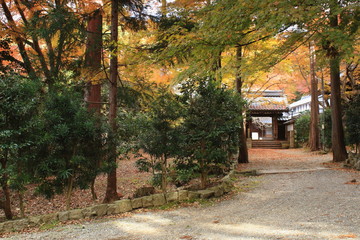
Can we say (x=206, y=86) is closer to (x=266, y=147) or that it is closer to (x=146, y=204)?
(x=146, y=204)

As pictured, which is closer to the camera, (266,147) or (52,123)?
(52,123)

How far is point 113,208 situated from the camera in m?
5.43

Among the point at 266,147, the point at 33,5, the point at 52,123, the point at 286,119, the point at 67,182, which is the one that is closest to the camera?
the point at 52,123

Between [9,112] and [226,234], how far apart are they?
12.8 ft

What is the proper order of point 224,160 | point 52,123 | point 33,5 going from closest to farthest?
point 52,123 < point 224,160 < point 33,5

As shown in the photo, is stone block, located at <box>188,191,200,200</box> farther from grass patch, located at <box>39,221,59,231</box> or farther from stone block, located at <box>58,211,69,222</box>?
grass patch, located at <box>39,221,59,231</box>

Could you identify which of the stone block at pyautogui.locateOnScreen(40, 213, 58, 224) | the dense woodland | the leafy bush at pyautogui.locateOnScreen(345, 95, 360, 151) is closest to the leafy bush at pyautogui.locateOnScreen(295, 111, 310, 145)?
the leafy bush at pyautogui.locateOnScreen(345, 95, 360, 151)

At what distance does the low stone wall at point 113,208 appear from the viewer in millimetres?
4867

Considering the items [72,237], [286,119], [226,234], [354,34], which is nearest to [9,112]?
[72,237]

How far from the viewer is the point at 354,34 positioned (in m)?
5.21

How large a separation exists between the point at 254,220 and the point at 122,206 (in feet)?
8.35

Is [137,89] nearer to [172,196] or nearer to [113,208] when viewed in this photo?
[172,196]

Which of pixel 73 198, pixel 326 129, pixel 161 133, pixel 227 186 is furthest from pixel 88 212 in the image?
pixel 326 129

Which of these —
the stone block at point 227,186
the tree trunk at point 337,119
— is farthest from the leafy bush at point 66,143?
the tree trunk at point 337,119
